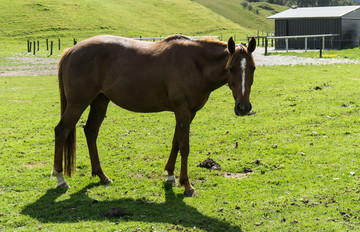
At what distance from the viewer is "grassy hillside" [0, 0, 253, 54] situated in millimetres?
73988

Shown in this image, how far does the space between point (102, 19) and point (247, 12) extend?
292ft

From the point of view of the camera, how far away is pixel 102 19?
8694cm

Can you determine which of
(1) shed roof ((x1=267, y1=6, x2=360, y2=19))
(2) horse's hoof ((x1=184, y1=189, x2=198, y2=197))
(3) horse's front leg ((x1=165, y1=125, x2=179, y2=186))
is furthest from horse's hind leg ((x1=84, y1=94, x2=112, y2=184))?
(1) shed roof ((x1=267, y1=6, x2=360, y2=19))

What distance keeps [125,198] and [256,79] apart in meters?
16.0

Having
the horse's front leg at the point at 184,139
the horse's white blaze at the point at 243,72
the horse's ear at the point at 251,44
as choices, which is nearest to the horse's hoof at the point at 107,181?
the horse's front leg at the point at 184,139

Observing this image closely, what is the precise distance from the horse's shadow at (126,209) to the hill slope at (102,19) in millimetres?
65783

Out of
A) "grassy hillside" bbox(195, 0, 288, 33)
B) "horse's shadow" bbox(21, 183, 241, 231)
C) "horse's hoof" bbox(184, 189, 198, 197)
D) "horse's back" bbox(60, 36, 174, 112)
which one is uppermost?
"grassy hillside" bbox(195, 0, 288, 33)

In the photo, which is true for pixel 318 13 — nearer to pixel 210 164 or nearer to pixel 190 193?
pixel 210 164

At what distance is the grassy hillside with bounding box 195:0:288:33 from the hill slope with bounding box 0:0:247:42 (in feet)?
117

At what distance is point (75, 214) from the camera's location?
7148 millimetres

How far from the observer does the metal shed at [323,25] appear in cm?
5184

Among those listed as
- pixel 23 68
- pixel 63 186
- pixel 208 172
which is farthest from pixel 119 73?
pixel 23 68

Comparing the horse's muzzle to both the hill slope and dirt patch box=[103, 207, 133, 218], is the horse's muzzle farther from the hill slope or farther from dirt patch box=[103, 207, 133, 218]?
the hill slope

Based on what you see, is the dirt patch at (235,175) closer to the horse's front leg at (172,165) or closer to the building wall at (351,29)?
the horse's front leg at (172,165)
